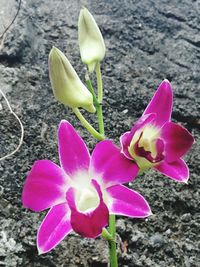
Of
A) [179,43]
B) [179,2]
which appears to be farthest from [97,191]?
[179,2]

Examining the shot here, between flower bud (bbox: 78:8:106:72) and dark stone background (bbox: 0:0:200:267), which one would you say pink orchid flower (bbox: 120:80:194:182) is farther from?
dark stone background (bbox: 0:0:200:267)

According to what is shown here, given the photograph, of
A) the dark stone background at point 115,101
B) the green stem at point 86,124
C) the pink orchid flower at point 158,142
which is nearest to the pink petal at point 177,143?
the pink orchid flower at point 158,142

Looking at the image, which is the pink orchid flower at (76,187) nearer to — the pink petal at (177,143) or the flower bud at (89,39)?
the pink petal at (177,143)

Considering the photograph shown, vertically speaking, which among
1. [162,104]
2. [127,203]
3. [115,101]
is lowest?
[115,101]

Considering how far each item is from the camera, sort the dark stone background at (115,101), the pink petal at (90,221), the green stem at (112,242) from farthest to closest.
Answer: the dark stone background at (115,101) → the green stem at (112,242) → the pink petal at (90,221)

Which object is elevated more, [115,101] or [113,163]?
[113,163]

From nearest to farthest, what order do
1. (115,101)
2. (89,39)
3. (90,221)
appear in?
(90,221) < (89,39) < (115,101)

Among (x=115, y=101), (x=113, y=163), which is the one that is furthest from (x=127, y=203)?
(x=115, y=101)

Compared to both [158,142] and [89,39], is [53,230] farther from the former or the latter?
[89,39]
